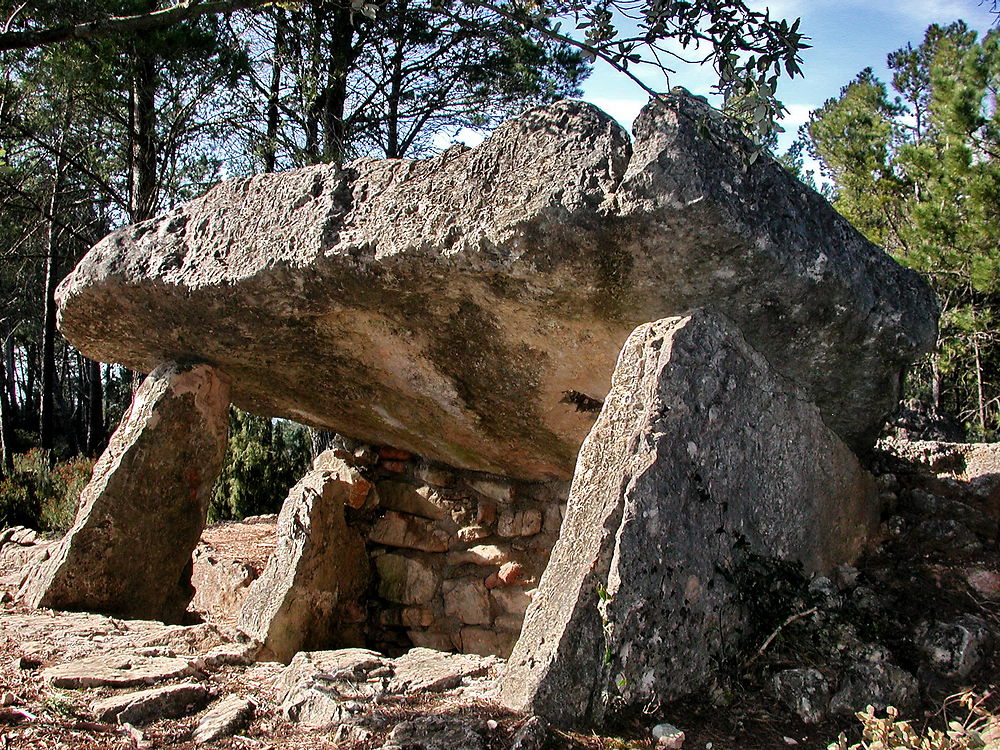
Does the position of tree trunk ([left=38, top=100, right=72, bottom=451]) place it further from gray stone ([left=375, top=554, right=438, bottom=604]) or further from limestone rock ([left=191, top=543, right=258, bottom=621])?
gray stone ([left=375, top=554, right=438, bottom=604])

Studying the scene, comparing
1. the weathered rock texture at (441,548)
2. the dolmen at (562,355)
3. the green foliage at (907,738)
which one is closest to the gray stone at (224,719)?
the dolmen at (562,355)

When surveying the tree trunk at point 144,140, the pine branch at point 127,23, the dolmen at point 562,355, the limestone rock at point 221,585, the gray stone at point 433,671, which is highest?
the tree trunk at point 144,140

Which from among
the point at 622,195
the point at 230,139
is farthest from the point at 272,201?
the point at 230,139

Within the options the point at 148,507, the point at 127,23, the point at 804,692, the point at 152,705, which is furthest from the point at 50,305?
the point at 804,692

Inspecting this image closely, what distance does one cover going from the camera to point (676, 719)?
2557mm

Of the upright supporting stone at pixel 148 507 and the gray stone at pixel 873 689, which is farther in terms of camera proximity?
the upright supporting stone at pixel 148 507

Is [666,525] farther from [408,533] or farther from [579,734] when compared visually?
[408,533]

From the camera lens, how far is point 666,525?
268 centimetres

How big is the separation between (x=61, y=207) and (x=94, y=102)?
2959mm

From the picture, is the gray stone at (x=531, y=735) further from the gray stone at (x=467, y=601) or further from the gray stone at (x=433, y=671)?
the gray stone at (x=467, y=601)

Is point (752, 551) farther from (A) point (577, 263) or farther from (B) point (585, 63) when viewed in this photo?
(B) point (585, 63)

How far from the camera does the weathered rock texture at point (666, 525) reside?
254 cm

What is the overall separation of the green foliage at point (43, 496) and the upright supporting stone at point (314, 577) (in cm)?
426

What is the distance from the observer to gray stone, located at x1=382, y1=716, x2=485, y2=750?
232cm
